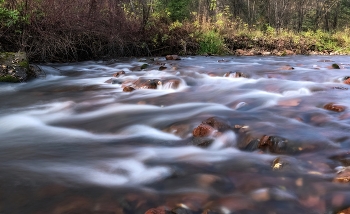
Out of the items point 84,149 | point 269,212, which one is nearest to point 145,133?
point 84,149

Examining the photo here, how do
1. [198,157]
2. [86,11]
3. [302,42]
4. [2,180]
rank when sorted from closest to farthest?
[2,180] < [198,157] < [86,11] < [302,42]

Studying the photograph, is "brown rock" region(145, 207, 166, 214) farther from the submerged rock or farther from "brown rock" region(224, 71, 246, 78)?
"brown rock" region(224, 71, 246, 78)

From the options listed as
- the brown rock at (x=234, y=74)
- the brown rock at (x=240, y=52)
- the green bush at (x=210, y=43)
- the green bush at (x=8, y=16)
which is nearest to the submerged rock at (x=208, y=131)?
the brown rock at (x=234, y=74)

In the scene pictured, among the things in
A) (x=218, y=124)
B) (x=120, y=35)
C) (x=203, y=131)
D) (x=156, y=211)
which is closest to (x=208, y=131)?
(x=203, y=131)

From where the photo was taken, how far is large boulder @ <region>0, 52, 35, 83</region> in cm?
671

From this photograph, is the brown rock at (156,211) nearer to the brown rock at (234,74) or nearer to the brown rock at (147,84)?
the brown rock at (147,84)

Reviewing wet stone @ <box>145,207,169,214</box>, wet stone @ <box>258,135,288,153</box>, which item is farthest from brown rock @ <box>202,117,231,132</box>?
wet stone @ <box>145,207,169,214</box>

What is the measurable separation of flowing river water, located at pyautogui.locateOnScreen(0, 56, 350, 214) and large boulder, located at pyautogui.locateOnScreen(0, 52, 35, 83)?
3.91 ft

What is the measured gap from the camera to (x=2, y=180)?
2457 millimetres

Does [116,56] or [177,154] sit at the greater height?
[116,56]

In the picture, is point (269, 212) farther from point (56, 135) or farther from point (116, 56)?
point (116, 56)

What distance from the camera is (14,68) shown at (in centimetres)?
688

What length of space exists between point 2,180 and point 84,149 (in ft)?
2.91

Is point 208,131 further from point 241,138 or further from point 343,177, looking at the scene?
point 343,177
